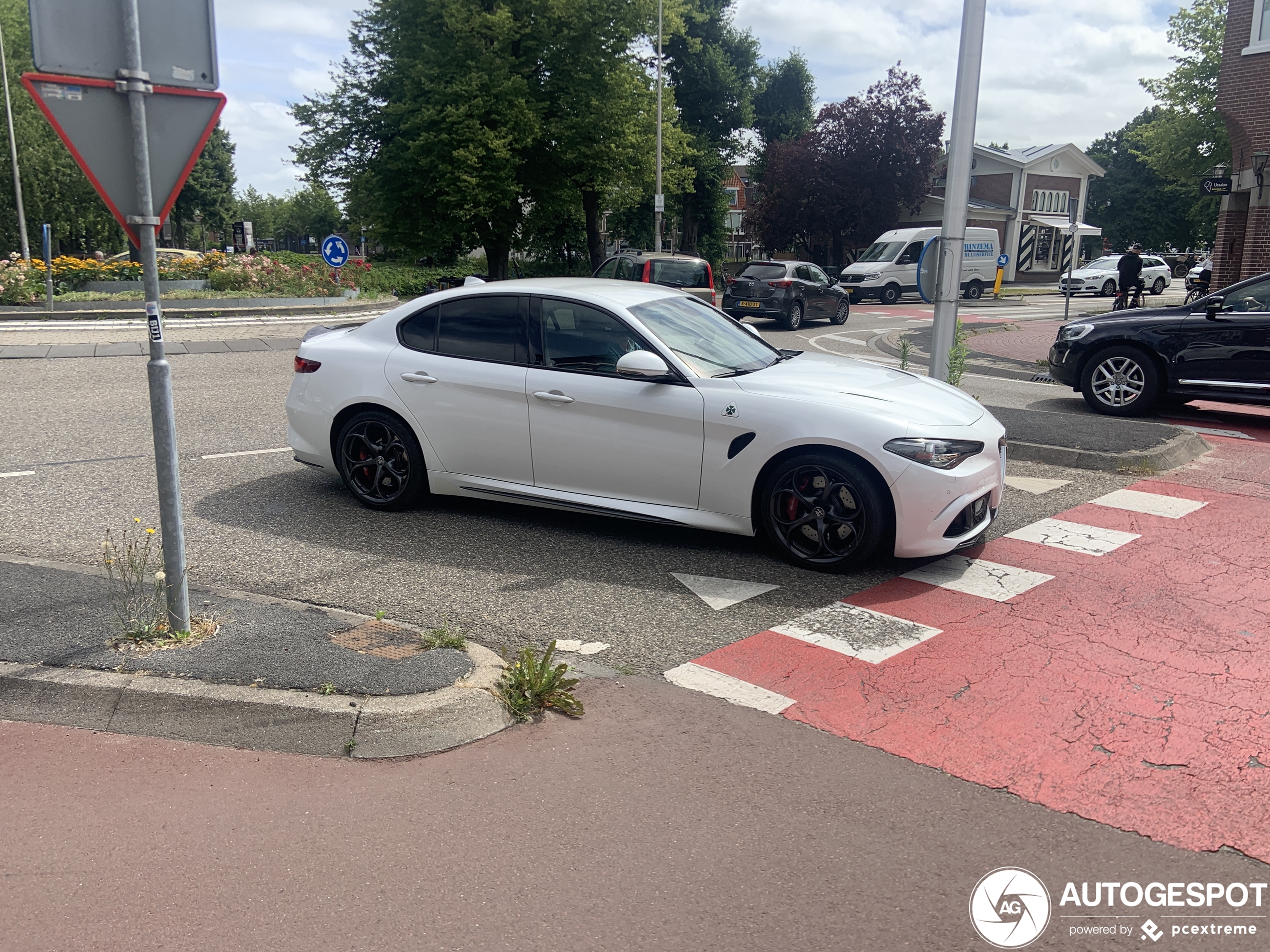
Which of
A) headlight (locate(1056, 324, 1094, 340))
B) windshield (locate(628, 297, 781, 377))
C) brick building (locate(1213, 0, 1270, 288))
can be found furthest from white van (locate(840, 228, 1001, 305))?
windshield (locate(628, 297, 781, 377))

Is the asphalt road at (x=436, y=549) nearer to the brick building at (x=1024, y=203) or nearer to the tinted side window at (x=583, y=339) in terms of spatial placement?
the tinted side window at (x=583, y=339)

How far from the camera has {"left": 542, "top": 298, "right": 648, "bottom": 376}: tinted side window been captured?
19.3ft

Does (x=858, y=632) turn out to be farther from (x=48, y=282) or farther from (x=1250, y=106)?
(x=48, y=282)

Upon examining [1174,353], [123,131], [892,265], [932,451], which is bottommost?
[932,451]

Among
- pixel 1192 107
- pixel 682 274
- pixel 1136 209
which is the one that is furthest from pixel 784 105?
pixel 682 274

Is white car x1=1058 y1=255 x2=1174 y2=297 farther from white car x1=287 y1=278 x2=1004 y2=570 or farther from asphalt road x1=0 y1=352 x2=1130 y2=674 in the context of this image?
white car x1=287 y1=278 x2=1004 y2=570

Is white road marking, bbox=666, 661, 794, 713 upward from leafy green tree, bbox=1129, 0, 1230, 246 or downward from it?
downward

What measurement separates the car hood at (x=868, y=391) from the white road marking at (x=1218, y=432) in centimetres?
481

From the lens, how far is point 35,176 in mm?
44469

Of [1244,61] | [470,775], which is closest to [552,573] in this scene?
[470,775]

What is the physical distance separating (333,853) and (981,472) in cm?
384

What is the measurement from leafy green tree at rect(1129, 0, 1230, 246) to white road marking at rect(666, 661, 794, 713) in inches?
1635

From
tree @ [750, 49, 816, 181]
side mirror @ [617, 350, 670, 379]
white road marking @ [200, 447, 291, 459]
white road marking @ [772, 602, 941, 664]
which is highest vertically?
tree @ [750, 49, 816, 181]

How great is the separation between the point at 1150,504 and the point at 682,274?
13.4 m
